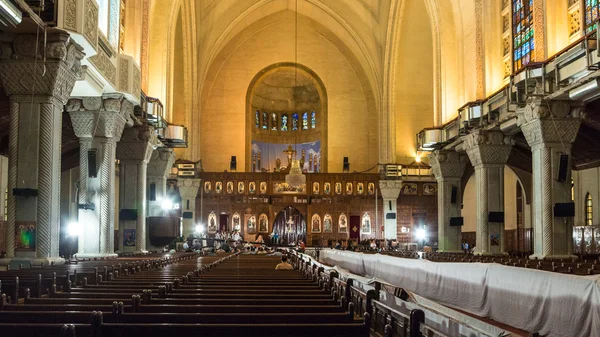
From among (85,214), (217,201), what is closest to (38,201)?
(85,214)

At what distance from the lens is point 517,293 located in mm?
9219

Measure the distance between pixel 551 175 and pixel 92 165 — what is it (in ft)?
46.4

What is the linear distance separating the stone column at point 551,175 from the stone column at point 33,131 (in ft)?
43.8

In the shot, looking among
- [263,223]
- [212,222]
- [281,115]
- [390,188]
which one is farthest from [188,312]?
[281,115]

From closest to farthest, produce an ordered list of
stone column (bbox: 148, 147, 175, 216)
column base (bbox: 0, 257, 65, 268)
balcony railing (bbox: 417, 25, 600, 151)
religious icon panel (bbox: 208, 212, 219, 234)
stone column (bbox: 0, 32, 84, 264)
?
column base (bbox: 0, 257, 65, 268) → stone column (bbox: 0, 32, 84, 264) → balcony railing (bbox: 417, 25, 600, 151) → stone column (bbox: 148, 147, 175, 216) → religious icon panel (bbox: 208, 212, 219, 234)

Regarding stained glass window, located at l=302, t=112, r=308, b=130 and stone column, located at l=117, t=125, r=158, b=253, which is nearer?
stone column, located at l=117, t=125, r=158, b=253

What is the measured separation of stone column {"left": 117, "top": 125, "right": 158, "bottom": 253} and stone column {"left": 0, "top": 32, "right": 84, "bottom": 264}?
10.4m

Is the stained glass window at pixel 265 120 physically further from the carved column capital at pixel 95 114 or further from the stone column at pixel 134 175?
the carved column capital at pixel 95 114

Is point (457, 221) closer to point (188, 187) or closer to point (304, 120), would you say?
point (188, 187)

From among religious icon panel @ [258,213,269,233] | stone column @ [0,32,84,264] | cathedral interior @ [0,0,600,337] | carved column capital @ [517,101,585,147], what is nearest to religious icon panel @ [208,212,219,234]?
cathedral interior @ [0,0,600,337]

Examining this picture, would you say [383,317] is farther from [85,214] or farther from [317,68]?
[317,68]

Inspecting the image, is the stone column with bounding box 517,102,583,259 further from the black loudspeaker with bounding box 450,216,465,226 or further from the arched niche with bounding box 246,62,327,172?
the arched niche with bounding box 246,62,327,172

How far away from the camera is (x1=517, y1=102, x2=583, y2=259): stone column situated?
19.2 meters

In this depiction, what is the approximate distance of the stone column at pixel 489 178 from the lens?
80.6 feet
